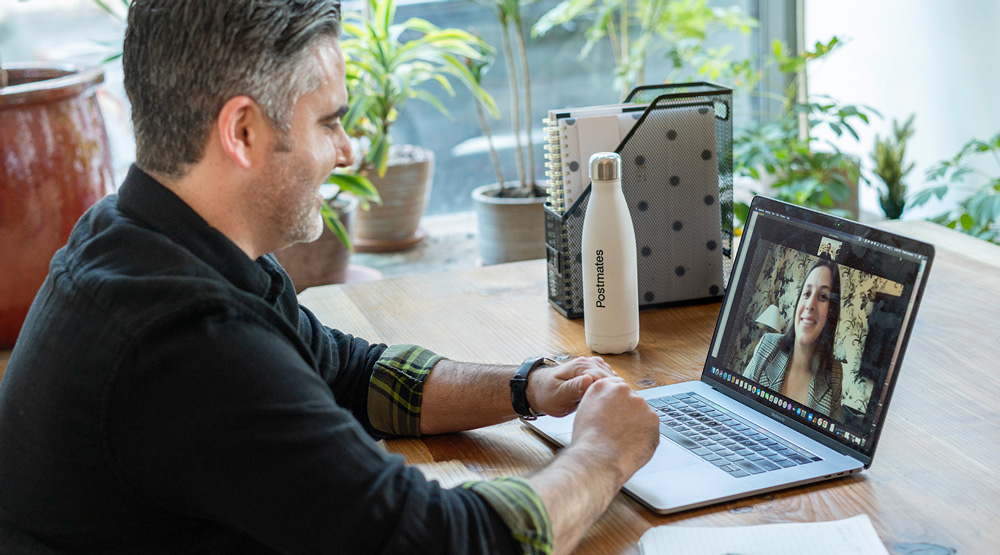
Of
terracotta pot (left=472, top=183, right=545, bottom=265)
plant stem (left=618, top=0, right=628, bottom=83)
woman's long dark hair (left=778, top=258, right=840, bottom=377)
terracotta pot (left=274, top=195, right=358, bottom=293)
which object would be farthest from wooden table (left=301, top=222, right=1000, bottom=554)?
plant stem (left=618, top=0, right=628, bottom=83)

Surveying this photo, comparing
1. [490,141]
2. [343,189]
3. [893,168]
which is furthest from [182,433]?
[893,168]

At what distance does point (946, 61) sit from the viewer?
299 centimetres

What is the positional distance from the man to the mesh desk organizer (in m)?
0.47

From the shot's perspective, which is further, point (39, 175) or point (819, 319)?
point (39, 175)

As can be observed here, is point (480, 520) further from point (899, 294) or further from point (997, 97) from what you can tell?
point (997, 97)

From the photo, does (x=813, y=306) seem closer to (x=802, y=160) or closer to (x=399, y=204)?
(x=802, y=160)

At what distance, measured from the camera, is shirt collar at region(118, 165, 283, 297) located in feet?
Result: 2.77

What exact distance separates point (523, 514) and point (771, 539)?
224 mm

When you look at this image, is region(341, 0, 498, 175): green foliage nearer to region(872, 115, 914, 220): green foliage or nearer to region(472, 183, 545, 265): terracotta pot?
region(472, 183, 545, 265): terracotta pot

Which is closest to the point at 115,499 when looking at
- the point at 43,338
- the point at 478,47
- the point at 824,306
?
the point at 43,338

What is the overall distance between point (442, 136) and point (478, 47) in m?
0.40

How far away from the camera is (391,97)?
2984mm

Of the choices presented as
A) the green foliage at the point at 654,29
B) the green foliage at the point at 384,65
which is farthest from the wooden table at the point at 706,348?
the green foliage at the point at 654,29

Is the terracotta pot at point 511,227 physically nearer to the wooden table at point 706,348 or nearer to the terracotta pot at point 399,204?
the terracotta pot at point 399,204
